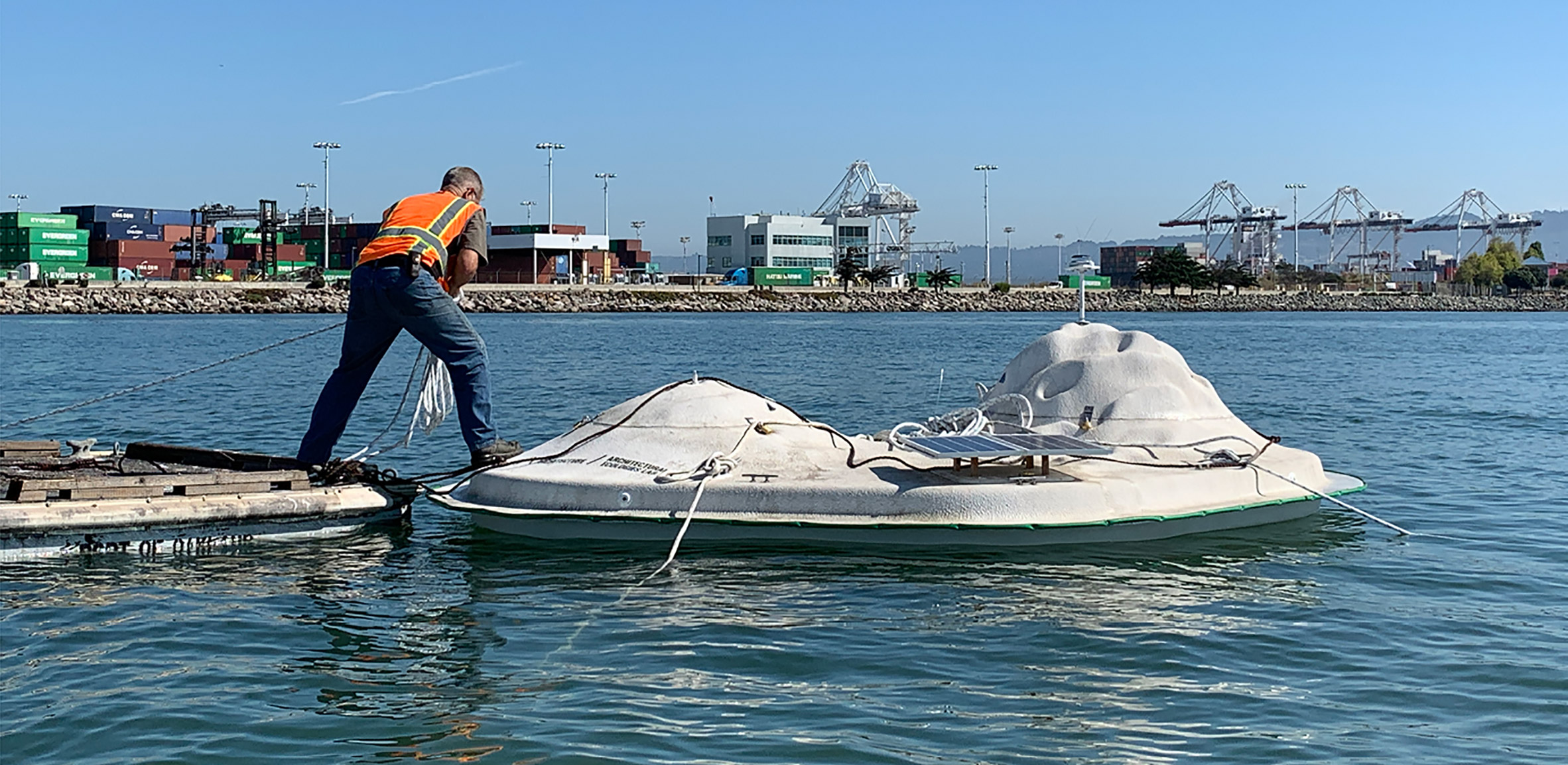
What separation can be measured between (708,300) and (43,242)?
190ft

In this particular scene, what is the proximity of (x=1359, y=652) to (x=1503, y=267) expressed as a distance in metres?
178

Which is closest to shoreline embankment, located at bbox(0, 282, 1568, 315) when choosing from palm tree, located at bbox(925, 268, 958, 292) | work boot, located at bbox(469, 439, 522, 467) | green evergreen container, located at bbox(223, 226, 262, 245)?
palm tree, located at bbox(925, 268, 958, 292)

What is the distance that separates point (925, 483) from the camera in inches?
370

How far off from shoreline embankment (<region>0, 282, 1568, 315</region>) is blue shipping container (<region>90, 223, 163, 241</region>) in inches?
1065

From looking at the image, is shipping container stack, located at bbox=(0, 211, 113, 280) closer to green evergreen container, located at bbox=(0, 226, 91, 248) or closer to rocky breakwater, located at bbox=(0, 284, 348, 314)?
green evergreen container, located at bbox=(0, 226, 91, 248)

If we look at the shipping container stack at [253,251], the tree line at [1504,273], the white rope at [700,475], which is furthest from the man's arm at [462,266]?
the tree line at [1504,273]

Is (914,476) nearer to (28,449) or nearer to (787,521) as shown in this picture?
(787,521)

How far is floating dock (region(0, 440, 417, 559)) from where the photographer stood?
8883 mm

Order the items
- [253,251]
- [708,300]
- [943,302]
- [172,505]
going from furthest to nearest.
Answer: [253,251]
[943,302]
[708,300]
[172,505]

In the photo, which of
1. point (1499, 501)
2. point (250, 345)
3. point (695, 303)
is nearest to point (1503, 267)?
point (695, 303)

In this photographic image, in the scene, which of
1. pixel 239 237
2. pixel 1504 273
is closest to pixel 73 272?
pixel 239 237

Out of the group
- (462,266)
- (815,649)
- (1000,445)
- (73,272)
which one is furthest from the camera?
(73,272)

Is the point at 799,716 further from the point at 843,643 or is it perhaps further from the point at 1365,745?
the point at 1365,745

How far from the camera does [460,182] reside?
390 inches
